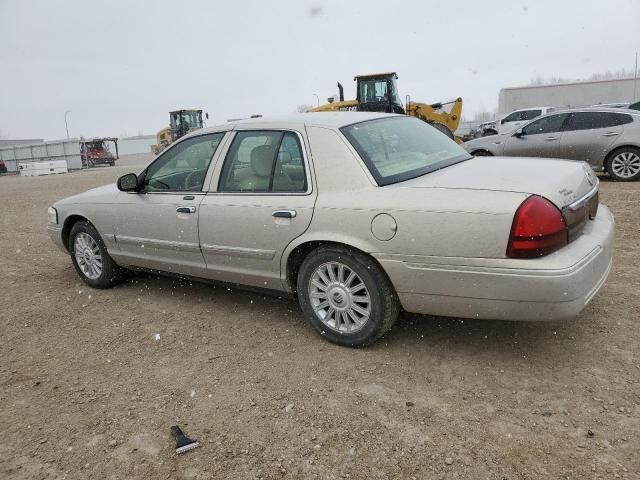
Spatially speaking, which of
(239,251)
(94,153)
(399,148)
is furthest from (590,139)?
(94,153)

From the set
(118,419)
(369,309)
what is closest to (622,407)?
(369,309)

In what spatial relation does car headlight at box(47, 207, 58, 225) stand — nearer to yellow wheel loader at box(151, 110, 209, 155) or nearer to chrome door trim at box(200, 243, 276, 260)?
chrome door trim at box(200, 243, 276, 260)

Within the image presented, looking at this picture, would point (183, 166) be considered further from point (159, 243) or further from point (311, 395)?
point (311, 395)

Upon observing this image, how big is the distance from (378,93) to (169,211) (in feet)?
47.7

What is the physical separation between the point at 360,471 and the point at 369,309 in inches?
45.3

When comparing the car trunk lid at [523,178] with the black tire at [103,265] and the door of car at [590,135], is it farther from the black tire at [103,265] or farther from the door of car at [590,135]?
the door of car at [590,135]

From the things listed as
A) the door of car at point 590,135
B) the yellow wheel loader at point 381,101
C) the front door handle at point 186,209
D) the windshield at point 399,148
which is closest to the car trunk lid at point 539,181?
the windshield at point 399,148

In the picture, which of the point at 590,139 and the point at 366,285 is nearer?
the point at 366,285

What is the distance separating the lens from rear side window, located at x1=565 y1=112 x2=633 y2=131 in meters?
9.27

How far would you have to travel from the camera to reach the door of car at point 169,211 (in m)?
4.01

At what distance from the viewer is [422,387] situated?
2873mm

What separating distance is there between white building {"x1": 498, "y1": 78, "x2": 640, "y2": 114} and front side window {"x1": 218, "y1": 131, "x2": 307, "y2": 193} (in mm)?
34496

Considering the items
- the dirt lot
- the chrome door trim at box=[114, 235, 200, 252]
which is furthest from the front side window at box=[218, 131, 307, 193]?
the dirt lot

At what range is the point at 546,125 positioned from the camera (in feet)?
32.5
